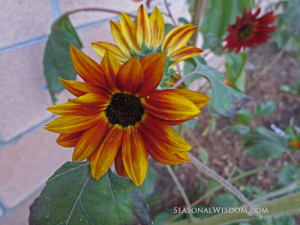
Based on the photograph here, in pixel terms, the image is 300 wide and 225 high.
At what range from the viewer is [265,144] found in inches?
28.0

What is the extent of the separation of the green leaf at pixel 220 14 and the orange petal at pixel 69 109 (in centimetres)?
54

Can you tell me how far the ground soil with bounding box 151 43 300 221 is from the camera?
1019 mm

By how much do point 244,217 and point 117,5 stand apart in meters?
0.78

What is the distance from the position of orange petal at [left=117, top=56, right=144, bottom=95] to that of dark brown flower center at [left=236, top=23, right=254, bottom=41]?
20.4 inches

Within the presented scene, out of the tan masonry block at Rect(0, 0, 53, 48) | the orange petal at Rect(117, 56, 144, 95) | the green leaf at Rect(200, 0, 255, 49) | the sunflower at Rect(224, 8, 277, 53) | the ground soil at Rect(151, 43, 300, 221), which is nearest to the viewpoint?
the orange petal at Rect(117, 56, 144, 95)

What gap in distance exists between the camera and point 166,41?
0.35 meters

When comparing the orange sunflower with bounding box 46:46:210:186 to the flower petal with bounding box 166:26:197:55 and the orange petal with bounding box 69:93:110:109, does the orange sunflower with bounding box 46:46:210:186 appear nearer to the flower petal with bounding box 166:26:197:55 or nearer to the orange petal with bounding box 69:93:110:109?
the orange petal with bounding box 69:93:110:109

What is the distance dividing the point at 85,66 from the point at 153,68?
3.2 inches

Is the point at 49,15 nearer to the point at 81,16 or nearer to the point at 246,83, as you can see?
the point at 81,16

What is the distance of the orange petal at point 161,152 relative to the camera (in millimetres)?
264

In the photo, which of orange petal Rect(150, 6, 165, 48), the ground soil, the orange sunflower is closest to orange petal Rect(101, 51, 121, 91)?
the orange sunflower

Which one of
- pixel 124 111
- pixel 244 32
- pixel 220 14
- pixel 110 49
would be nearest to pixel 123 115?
pixel 124 111

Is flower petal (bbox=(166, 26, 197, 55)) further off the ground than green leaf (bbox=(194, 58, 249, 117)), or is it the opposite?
flower petal (bbox=(166, 26, 197, 55))

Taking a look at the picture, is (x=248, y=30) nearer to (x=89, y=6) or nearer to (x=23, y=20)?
(x=89, y=6)
